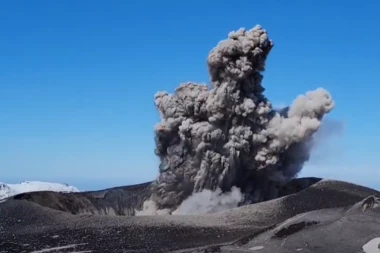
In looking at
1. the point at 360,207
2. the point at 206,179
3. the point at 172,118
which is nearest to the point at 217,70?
the point at 172,118

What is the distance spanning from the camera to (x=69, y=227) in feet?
48.2

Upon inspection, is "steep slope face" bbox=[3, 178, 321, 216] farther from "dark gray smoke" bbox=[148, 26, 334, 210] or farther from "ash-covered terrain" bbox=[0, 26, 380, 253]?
"dark gray smoke" bbox=[148, 26, 334, 210]

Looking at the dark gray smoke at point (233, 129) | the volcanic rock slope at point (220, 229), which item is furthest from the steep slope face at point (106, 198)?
the volcanic rock slope at point (220, 229)

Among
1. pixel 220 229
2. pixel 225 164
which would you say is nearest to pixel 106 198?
pixel 225 164

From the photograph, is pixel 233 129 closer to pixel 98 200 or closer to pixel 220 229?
pixel 98 200

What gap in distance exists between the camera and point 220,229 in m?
14.2

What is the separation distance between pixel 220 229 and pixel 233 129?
17.3 ft

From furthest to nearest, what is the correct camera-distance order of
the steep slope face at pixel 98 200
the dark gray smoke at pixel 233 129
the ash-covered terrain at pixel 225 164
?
the steep slope face at pixel 98 200 → the dark gray smoke at pixel 233 129 → the ash-covered terrain at pixel 225 164

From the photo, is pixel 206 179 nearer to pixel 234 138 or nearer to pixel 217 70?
pixel 234 138

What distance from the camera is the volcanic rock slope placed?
1234 centimetres

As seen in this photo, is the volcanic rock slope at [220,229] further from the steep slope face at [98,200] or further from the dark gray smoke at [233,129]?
the dark gray smoke at [233,129]

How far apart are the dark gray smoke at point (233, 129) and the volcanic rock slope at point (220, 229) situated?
248 cm

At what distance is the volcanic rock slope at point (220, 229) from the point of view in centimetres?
1234

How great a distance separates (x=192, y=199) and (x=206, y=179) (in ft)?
2.32
